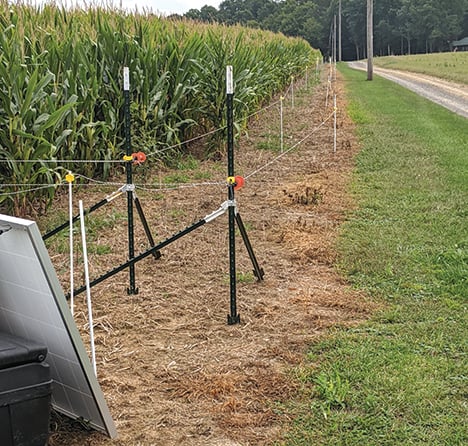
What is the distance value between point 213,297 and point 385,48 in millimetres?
106798

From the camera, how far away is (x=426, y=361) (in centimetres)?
404

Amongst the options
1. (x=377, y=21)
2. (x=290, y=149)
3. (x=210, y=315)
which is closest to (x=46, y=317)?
(x=210, y=315)

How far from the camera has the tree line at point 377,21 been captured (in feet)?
307

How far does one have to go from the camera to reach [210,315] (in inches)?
195

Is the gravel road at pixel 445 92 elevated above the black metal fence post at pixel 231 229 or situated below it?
above

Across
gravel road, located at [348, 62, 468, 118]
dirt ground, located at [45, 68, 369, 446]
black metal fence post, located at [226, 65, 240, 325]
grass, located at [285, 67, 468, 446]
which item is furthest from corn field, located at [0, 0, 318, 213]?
gravel road, located at [348, 62, 468, 118]

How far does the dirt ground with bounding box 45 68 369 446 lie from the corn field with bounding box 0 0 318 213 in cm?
90

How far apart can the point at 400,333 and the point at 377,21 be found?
355 ft

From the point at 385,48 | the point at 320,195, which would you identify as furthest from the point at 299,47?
the point at 385,48

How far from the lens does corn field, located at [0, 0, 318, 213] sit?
7055mm

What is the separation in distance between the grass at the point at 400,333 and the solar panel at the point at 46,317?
1.04 m

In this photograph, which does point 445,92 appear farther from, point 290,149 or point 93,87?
point 93,87

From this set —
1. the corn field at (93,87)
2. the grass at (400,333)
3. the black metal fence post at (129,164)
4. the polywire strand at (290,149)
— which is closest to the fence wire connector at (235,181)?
the black metal fence post at (129,164)

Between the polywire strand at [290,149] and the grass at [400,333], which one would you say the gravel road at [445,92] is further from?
the grass at [400,333]
